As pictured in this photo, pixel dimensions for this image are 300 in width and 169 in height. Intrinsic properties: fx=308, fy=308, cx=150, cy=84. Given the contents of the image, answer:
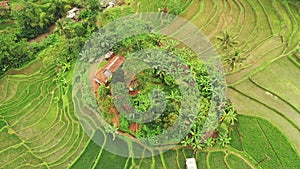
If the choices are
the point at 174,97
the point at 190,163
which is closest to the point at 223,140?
the point at 190,163

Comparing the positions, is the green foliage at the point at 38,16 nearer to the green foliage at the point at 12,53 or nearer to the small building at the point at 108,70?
the green foliage at the point at 12,53

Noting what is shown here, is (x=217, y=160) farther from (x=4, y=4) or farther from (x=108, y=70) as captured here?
(x=4, y=4)

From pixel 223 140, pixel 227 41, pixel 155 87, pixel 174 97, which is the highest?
pixel 227 41

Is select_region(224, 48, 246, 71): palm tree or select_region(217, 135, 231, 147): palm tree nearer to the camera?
select_region(217, 135, 231, 147): palm tree

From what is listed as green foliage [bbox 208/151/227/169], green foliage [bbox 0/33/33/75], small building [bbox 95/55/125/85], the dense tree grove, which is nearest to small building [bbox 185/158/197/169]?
the dense tree grove

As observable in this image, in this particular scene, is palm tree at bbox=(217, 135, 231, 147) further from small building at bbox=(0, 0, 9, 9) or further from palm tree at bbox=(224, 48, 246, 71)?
small building at bbox=(0, 0, 9, 9)
